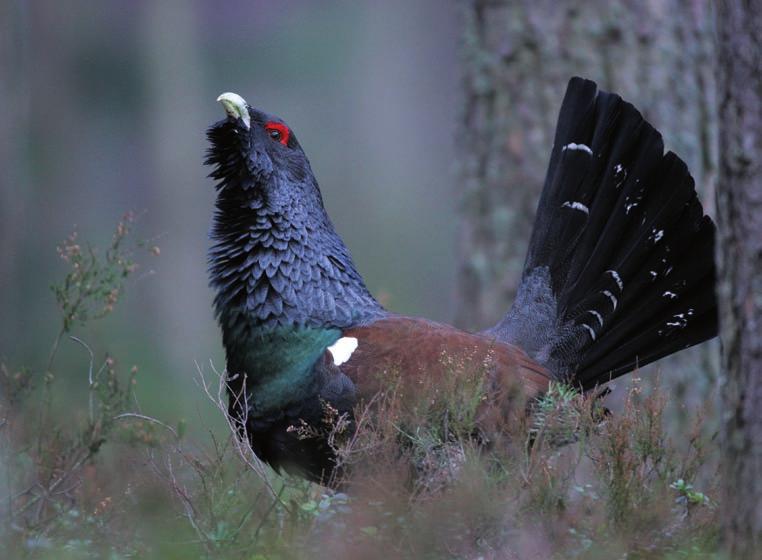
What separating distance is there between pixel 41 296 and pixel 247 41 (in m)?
6.65

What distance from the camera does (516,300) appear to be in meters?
5.02

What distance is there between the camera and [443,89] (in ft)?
75.0

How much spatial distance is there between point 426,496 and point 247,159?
6.19 feet

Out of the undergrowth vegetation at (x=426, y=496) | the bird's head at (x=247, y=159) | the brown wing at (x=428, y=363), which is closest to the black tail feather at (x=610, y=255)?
the brown wing at (x=428, y=363)

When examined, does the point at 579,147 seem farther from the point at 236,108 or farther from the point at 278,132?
the point at 236,108

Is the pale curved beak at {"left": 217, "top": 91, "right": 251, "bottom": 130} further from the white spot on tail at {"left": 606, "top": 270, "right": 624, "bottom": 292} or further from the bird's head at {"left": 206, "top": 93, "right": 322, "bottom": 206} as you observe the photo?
the white spot on tail at {"left": 606, "top": 270, "right": 624, "bottom": 292}

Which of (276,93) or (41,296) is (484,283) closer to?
(41,296)

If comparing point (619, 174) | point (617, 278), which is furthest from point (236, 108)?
point (617, 278)

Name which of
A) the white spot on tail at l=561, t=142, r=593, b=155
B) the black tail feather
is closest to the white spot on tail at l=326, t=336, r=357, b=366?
the black tail feather

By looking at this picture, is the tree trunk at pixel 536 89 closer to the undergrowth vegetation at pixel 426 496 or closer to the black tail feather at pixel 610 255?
the black tail feather at pixel 610 255

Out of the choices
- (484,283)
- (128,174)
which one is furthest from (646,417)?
(128,174)

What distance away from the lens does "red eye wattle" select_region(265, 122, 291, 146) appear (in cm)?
475

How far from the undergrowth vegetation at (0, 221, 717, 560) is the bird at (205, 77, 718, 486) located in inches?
7.1

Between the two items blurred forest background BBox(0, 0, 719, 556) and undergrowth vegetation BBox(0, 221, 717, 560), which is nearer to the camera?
undergrowth vegetation BBox(0, 221, 717, 560)
